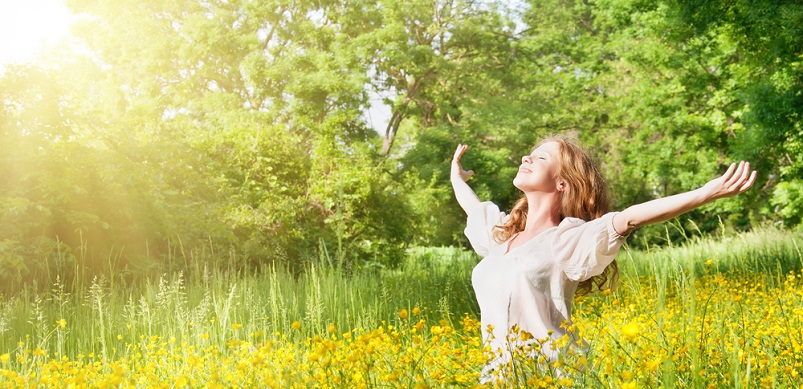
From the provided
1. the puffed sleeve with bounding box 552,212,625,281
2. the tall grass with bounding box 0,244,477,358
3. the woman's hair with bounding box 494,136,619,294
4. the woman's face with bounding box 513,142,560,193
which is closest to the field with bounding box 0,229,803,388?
the tall grass with bounding box 0,244,477,358

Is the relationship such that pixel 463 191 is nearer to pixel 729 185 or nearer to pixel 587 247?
pixel 587 247

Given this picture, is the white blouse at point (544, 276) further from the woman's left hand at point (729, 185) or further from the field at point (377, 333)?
the woman's left hand at point (729, 185)

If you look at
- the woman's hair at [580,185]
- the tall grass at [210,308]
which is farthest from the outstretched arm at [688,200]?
the tall grass at [210,308]

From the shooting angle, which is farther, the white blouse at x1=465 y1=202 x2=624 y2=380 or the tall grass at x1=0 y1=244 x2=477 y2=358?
the tall grass at x1=0 y1=244 x2=477 y2=358

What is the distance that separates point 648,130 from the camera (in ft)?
53.7

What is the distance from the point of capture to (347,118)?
18.0 m

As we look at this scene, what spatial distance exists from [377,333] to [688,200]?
101cm

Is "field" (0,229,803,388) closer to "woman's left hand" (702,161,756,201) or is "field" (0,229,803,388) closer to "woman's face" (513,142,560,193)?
"woman's left hand" (702,161,756,201)

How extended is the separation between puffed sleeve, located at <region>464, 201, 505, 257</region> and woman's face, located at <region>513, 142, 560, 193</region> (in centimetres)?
30

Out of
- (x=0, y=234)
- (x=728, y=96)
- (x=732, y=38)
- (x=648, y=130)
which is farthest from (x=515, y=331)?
(x=648, y=130)

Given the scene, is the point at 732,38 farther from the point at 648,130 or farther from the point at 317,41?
the point at 317,41

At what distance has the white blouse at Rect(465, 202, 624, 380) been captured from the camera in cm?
248

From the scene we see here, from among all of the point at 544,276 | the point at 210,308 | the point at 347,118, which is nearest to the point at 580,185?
the point at 544,276

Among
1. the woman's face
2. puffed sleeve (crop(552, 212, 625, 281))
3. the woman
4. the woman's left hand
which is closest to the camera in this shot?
the woman's left hand
